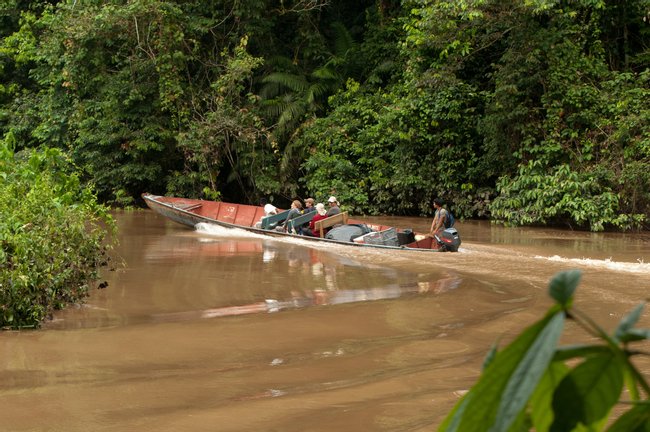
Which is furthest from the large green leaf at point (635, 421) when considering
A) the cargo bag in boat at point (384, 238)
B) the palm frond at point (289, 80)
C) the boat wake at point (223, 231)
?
the palm frond at point (289, 80)

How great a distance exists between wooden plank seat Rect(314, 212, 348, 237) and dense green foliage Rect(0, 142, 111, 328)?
5978mm

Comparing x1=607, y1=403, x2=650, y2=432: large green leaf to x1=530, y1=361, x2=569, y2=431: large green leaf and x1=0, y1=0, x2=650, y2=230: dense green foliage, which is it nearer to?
x1=530, y1=361, x2=569, y2=431: large green leaf

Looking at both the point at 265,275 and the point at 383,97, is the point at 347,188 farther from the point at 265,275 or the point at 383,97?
the point at 265,275

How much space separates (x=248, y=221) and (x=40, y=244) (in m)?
11.7

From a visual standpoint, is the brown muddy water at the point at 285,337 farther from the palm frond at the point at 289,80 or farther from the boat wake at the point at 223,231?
the palm frond at the point at 289,80

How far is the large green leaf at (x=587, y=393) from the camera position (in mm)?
439

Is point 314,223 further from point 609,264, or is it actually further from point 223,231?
point 609,264

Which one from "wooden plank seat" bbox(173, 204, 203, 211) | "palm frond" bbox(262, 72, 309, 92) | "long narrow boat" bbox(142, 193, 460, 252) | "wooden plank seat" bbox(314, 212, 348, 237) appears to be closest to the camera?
"long narrow boat" bbox(142, 193, 460, 252)

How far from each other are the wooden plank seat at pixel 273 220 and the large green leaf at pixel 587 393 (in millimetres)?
16634

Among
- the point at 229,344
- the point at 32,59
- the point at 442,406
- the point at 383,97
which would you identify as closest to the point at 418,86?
the point at 383,97

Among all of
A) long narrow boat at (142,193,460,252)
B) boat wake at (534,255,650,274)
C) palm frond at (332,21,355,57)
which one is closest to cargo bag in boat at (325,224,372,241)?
long narrow boat at (142,193,460,252)

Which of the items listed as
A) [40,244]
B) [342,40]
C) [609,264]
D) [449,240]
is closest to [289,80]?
[342,40]

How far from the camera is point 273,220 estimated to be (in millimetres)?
17125

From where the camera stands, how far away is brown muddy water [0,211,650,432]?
5.01 meters
